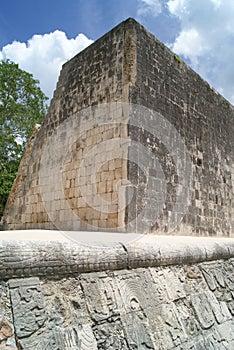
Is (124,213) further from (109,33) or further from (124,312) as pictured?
(109,33)

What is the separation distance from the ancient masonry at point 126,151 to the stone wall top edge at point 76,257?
2717 millimetres

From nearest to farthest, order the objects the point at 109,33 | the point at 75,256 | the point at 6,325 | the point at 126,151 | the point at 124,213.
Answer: the point at 6,325, the point at 75,256, the point at 124,213, the point at 126,151, the point at 109,33

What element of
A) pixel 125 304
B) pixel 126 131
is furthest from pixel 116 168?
pixel 125 304

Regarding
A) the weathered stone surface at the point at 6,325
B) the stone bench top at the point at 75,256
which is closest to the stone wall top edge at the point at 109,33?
the stone bench top at the point at 75,256

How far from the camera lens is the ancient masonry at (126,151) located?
238 inches

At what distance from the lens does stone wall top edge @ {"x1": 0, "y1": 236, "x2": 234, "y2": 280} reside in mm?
1822

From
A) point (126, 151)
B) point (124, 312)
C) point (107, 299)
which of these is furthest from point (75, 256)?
point (126, 151)

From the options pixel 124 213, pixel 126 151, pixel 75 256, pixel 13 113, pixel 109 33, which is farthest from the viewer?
pixel 13 113

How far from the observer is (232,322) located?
2955mm

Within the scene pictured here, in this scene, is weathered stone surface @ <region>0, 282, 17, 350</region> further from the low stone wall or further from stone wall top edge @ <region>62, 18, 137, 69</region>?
stone wall top edge @ <region>62, 18, 137, 69</region>

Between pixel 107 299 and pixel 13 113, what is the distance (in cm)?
1421

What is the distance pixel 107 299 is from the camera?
213 centimetres

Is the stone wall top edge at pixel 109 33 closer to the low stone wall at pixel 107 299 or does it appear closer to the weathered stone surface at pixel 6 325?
the low stone wall at pixel 107 299

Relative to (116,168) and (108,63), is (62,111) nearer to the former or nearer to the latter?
(108,63)
